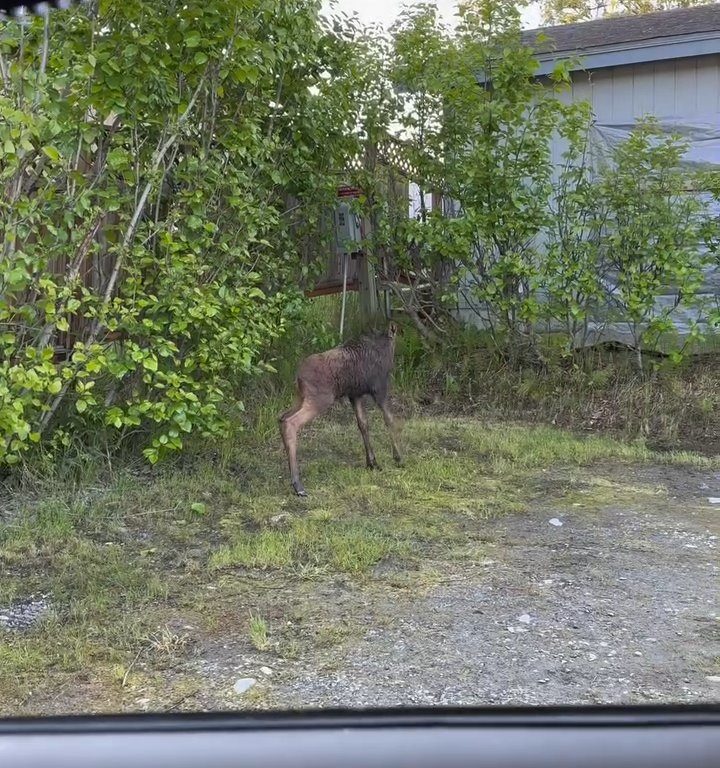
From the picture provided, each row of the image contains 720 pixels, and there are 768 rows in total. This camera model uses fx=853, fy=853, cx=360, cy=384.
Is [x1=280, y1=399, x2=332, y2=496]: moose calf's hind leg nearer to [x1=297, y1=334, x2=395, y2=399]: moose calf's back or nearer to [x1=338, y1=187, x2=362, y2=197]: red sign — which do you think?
[x1=297, y1=334, x2=395, y2=399]: moose calf's back

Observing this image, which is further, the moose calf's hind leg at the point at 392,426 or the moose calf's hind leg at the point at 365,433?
the moose calf's hind leg at the point at 392,426

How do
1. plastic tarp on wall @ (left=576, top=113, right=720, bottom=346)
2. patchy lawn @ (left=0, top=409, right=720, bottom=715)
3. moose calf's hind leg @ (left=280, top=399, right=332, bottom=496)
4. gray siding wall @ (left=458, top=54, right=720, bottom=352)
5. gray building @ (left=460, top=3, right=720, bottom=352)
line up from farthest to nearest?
gray siding wall @ (left=458, top=54, right=720, bottom=352), gray building @ (left=460, top=3, right=720, bottom=352), plastic tarp on wall @ (left=576, top=113, right=720, bottom=346), moose calf's hind leg @ (left=280, top=399, right=332, bottom=496), patchy lawn @ (left=0, top=409, right=720, bottom=715)

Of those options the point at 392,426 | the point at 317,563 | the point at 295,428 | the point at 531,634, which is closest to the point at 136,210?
the point at 295,428

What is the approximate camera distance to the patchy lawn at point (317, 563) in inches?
130

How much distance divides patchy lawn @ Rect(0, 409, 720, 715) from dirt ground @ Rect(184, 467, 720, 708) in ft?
0.05

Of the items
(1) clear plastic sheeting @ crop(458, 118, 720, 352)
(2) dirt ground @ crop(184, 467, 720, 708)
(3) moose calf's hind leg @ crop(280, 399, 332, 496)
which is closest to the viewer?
(2) dirt ground @ crop(184, 467, 720, 708)

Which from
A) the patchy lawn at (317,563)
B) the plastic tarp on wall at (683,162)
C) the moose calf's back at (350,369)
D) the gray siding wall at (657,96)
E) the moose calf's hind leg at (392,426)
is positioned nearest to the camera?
the patchy lawn at (317,563)

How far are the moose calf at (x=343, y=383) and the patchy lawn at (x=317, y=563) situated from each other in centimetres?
31

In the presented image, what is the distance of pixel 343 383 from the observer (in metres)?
6.38

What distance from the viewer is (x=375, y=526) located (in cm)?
516

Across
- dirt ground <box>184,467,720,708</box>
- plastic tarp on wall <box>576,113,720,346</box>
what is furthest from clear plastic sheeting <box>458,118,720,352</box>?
dirt ground <box>184,467,720,708</box>

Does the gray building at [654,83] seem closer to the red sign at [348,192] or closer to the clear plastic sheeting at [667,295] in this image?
the clear plastic sheeting at [667,295]

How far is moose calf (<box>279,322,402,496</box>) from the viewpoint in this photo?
6.07 metres

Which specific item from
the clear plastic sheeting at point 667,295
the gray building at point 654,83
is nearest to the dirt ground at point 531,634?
the clear plastic sheeting at point 667,295
